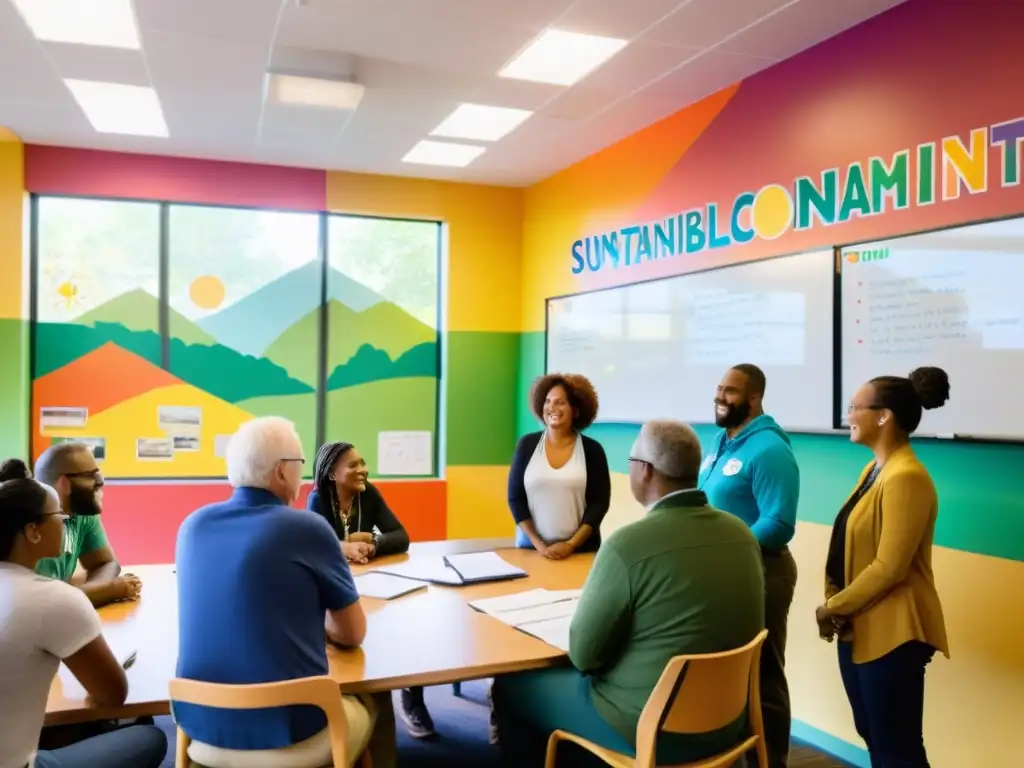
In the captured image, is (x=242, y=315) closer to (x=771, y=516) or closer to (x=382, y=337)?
(x=382, y=337)

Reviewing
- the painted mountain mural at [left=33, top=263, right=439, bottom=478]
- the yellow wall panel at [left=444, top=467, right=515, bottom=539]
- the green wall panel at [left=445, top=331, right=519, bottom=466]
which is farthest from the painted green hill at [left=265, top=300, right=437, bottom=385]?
the yellow wall panel at [left=444, top=467, right=515, bottom=539]

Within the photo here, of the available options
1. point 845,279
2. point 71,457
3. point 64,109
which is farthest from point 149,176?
point 845,279

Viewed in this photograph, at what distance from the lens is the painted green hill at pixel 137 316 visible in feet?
17.9

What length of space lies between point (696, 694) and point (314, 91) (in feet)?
10.8

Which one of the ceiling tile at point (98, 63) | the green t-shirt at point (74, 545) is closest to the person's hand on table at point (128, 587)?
the green t-shirt at point (74, 545)

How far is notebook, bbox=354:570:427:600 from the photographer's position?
2.71 m

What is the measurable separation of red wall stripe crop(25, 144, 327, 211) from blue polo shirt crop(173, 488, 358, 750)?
4200 millimetres

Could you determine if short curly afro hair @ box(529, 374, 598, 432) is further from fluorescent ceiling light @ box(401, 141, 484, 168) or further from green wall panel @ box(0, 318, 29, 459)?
green wall panel @ box(0, 318, 29, 459)

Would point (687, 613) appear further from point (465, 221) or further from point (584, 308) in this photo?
point (465, 221)

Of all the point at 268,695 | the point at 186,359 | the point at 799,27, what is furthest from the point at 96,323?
the point at 799,27

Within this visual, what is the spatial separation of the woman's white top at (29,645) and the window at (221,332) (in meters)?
4.02

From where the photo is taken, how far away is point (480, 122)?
15.6ft

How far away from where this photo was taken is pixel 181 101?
438cm

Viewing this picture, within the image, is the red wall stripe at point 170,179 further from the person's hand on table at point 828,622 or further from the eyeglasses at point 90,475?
the person's hand on table at point 828,622
